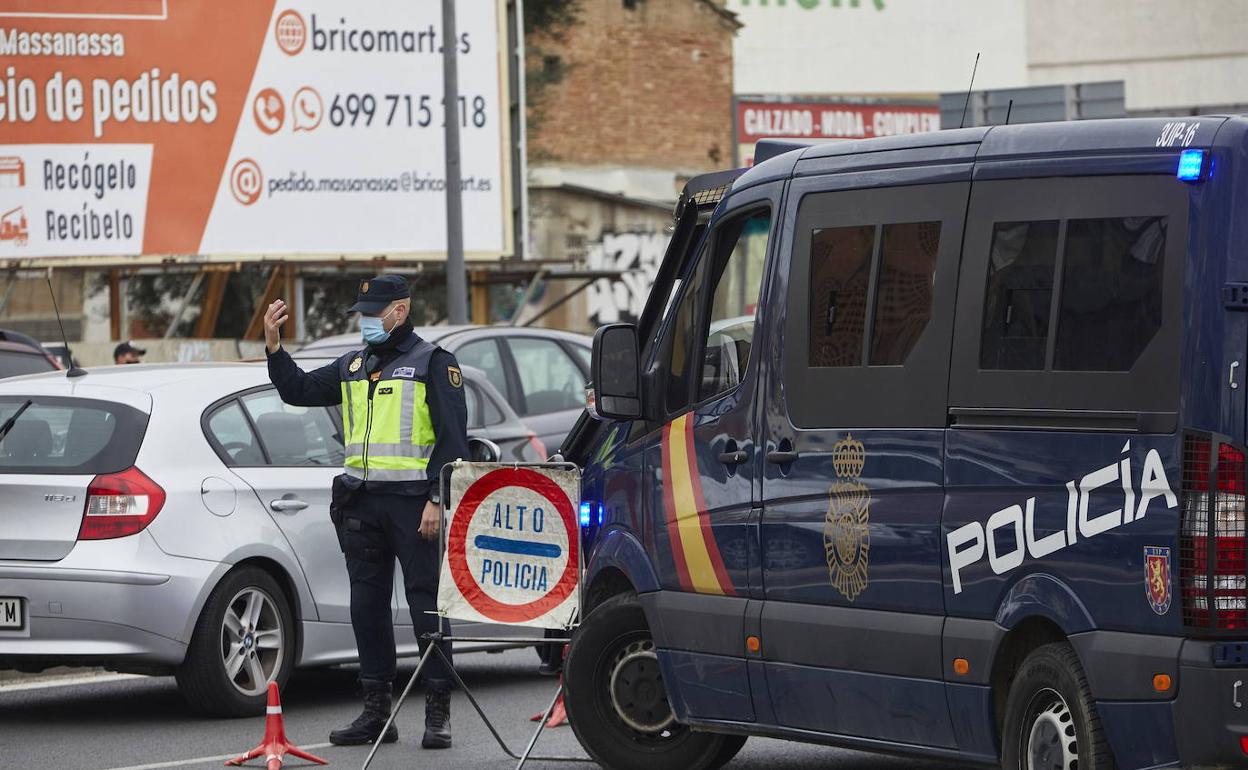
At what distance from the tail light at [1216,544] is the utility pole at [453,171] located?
63.2 ft

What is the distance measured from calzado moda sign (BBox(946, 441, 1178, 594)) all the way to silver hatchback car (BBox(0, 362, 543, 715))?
308 centimetres

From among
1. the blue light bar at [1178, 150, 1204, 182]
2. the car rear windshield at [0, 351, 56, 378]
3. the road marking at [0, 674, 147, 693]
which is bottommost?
the road marking at [0, 674, 147, 693]

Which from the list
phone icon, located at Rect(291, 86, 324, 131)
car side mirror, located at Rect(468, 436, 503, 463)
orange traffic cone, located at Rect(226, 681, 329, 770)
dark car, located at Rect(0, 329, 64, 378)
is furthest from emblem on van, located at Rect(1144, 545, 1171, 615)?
phone icon, located at Rect(291, 86, 324, 131)

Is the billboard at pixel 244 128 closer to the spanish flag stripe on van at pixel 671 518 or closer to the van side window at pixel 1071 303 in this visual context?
the spanish flag stripe on van at pixel 671 518

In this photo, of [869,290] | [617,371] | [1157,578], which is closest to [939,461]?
[869,290]

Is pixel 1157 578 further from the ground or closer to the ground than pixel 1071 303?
closer to the ground

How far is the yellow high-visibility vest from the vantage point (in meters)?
9.06

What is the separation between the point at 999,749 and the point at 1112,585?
0.78 m

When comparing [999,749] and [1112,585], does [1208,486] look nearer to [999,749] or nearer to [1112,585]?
[1112,585]

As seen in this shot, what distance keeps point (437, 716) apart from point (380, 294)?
1744mm

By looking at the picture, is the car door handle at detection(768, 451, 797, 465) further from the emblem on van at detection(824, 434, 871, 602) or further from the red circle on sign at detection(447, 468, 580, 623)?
the red circle on sign at detection(447, 468, 580, 623)

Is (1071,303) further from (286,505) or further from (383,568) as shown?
(286,505)

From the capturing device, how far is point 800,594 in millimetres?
7000

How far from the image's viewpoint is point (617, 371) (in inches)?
308
